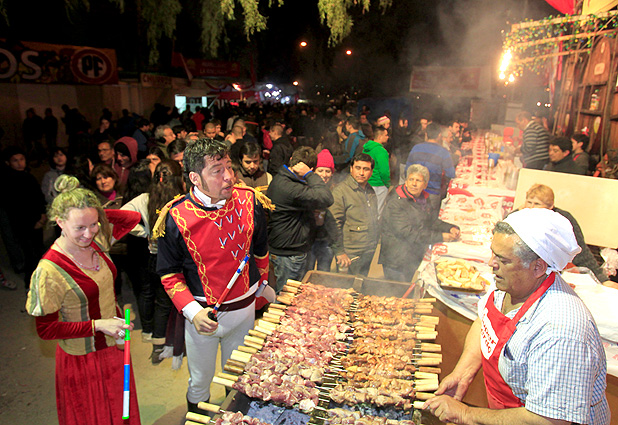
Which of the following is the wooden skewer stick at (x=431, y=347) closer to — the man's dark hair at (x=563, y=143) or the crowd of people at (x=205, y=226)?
the crowd of people at (x=205, y=226)

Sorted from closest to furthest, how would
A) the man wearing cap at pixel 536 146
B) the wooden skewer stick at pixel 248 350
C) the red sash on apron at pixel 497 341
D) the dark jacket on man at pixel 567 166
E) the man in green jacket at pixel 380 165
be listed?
the red sash on apron at pixel 497 341, the wooden skewer stick at pixel 248 350, the dark jacket on man at pixel 567 166, the man in green jacket at pixel 380 165, the man wearing cap at pixel 536 146

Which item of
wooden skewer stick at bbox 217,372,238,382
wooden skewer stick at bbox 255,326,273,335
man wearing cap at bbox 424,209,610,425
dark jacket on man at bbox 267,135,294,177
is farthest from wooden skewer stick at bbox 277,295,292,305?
dark jacket on man at bbox 267,135,294,177

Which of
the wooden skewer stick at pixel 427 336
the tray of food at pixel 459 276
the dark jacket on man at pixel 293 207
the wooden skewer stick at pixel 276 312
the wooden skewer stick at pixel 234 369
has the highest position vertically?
the dark jacket on man at pixel 293 207

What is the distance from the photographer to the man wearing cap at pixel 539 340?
1.61m

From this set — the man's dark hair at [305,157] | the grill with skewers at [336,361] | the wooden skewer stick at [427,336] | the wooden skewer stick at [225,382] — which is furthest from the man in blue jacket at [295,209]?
the wooden skewer stick at [225,382]

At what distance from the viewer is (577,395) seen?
1599 mm

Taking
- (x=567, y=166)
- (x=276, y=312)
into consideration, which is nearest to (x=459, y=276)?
(x=276, y=312)

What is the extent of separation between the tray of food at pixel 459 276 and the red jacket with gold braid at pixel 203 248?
5.45ft

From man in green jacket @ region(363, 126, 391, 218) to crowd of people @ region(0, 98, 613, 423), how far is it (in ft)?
0.08

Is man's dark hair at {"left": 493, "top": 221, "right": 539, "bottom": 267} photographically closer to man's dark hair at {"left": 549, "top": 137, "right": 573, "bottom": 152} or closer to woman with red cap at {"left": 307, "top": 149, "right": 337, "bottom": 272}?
woman with red cap at {"left": 307, "top": 149, "right": 337, "bottom": 272}

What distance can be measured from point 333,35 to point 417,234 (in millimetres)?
5172

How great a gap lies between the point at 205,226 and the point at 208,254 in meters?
0.21

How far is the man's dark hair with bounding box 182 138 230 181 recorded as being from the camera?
8.71 feet

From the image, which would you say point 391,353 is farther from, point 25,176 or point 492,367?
point 25,176
